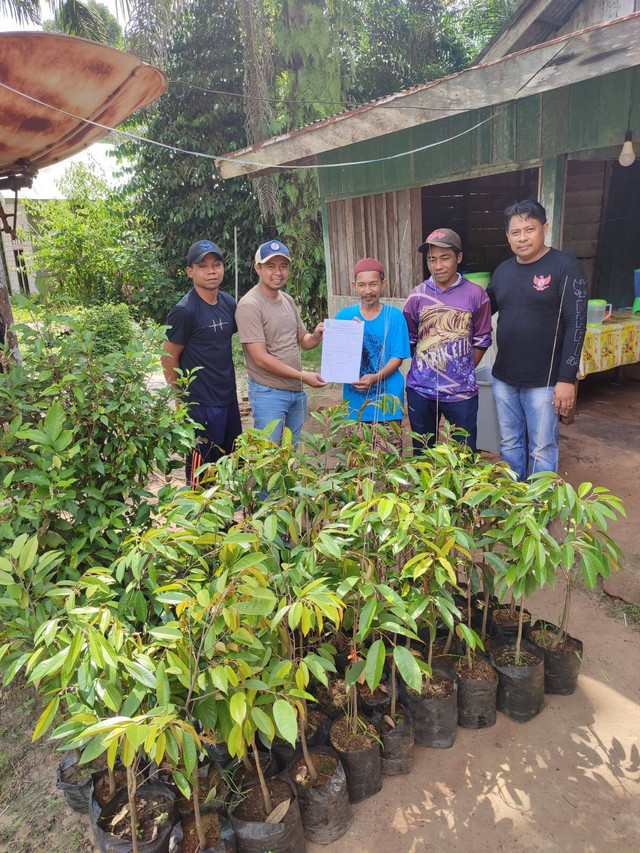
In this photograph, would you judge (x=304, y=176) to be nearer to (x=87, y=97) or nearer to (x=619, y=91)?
(x=619, y=91)

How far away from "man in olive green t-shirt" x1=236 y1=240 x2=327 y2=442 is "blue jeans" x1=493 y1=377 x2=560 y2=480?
1040mm

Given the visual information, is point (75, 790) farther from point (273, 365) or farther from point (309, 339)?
point (309, 339)

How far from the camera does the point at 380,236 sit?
646cm

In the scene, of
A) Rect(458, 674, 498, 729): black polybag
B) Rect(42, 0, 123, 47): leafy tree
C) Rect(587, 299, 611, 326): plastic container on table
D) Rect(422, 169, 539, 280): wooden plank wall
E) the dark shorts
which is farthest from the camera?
Rect(42, 0, 123, 47): leafy tree

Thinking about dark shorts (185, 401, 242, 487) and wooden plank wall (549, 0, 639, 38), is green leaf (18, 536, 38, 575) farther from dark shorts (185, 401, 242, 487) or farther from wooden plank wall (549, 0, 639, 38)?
wooden plank wall (549, 0, 639, 38)

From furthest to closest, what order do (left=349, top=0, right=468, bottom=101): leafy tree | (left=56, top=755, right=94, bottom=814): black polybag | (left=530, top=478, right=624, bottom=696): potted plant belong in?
(left=349, top=0, right=468, bottom=101): leafy tree, (left=56, top=755, right=94, bottom=814): black polybag, (left=530, top=478, right=624, bottom=696): potted plant

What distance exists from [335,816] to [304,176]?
1062 cm

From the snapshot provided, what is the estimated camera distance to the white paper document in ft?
9.82

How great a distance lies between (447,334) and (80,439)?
74.5 inches

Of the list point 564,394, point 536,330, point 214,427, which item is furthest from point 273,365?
point 564,394

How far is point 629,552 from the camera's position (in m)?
3.29

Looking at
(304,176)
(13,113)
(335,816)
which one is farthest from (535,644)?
(304,176)

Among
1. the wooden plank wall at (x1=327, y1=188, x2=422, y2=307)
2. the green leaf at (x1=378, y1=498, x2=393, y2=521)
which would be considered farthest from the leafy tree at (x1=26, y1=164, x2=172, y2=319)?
the green leaf at (x1=378, y1=498, x2=393, y2=521)

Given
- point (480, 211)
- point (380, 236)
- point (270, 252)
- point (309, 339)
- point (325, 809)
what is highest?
point (480, 211)
